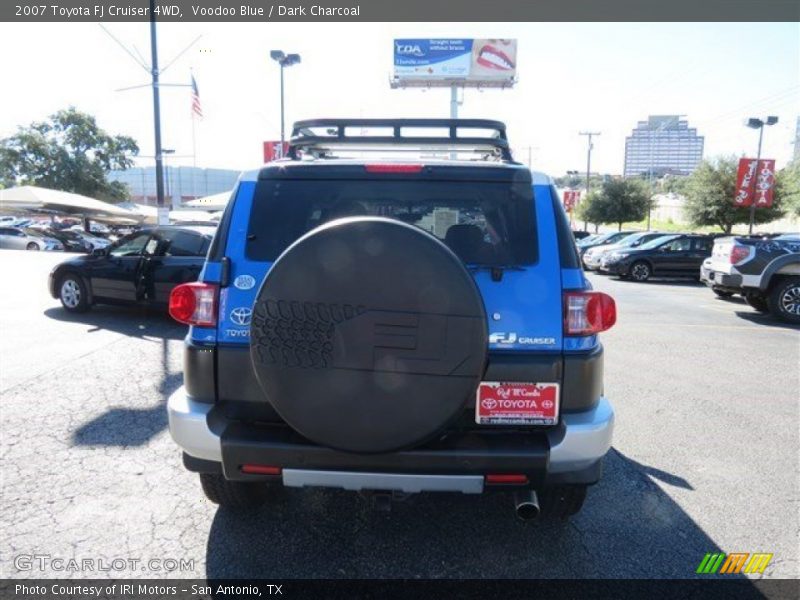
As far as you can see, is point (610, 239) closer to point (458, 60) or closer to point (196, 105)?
point (196, 105)

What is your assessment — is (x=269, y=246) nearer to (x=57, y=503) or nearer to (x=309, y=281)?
(x=309, y=281)

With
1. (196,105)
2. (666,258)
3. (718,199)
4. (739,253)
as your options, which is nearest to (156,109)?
(196,105)

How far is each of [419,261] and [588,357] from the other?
3.05 feet

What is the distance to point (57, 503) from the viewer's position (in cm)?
318

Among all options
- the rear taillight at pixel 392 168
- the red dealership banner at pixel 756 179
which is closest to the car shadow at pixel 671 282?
the red dealership banner at pixel 756 179

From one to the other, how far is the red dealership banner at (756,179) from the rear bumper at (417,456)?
23.9 metres

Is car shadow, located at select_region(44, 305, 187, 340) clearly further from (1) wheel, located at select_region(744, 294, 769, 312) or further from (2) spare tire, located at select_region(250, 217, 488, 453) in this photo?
(1) wheel, located at select_region(744, 294, 769, 312)

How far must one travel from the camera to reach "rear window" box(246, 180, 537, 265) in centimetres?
257

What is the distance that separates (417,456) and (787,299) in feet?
34.9

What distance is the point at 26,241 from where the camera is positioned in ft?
94.9

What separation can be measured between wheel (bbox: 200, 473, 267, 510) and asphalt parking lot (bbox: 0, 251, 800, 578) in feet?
0.39

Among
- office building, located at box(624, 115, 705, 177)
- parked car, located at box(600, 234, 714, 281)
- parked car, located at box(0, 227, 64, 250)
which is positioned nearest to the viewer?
parked car, located at box(600, 234, 714, 281)

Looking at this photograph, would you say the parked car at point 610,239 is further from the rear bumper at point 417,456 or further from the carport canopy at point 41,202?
the carport canopy at point 41,202

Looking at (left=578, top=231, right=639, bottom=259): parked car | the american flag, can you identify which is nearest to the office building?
(left=578, top=231, right=639, bottom=259): parked car
